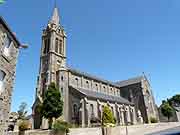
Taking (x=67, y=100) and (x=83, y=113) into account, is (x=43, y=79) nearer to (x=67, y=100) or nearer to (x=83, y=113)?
(x=67, y=100)

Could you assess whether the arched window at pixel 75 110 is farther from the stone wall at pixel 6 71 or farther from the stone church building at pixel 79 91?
the stone wall at pixel 6 71

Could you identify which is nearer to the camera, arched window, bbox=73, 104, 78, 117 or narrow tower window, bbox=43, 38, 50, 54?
arched window, bbox=73, 104, 78, 117

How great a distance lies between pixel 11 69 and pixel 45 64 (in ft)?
110

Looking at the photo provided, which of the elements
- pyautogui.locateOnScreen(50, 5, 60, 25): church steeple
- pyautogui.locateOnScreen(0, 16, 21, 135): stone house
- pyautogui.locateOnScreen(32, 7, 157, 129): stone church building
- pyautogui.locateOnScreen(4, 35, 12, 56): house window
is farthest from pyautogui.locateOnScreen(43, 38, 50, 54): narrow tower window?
pyautogui.locateOnScreen(4, 35, 12, 56): house window

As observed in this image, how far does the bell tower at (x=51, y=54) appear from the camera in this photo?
41625 mm

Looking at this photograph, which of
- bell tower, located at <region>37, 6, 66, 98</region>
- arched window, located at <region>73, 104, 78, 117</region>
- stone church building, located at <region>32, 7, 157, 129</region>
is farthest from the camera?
bell tower, located at <region>37, 6, 66, 98</region>

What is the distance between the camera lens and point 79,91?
128 ft

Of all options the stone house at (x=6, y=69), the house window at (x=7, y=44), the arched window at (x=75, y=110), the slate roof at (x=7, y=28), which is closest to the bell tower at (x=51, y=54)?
the arched window at (x=75, y=110)

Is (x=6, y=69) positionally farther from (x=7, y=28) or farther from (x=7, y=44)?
(x=7, y=28)

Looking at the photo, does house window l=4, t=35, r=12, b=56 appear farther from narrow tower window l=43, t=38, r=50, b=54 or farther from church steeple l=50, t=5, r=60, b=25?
church steeple l=50, t=5, r=60, b=25

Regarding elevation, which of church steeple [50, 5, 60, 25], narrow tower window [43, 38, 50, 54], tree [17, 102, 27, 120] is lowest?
tree [17, 102, 27, 120]

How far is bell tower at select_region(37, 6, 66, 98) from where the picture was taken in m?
41.6

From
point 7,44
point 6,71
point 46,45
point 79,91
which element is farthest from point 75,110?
point 7,44

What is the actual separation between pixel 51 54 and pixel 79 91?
12367 mm
